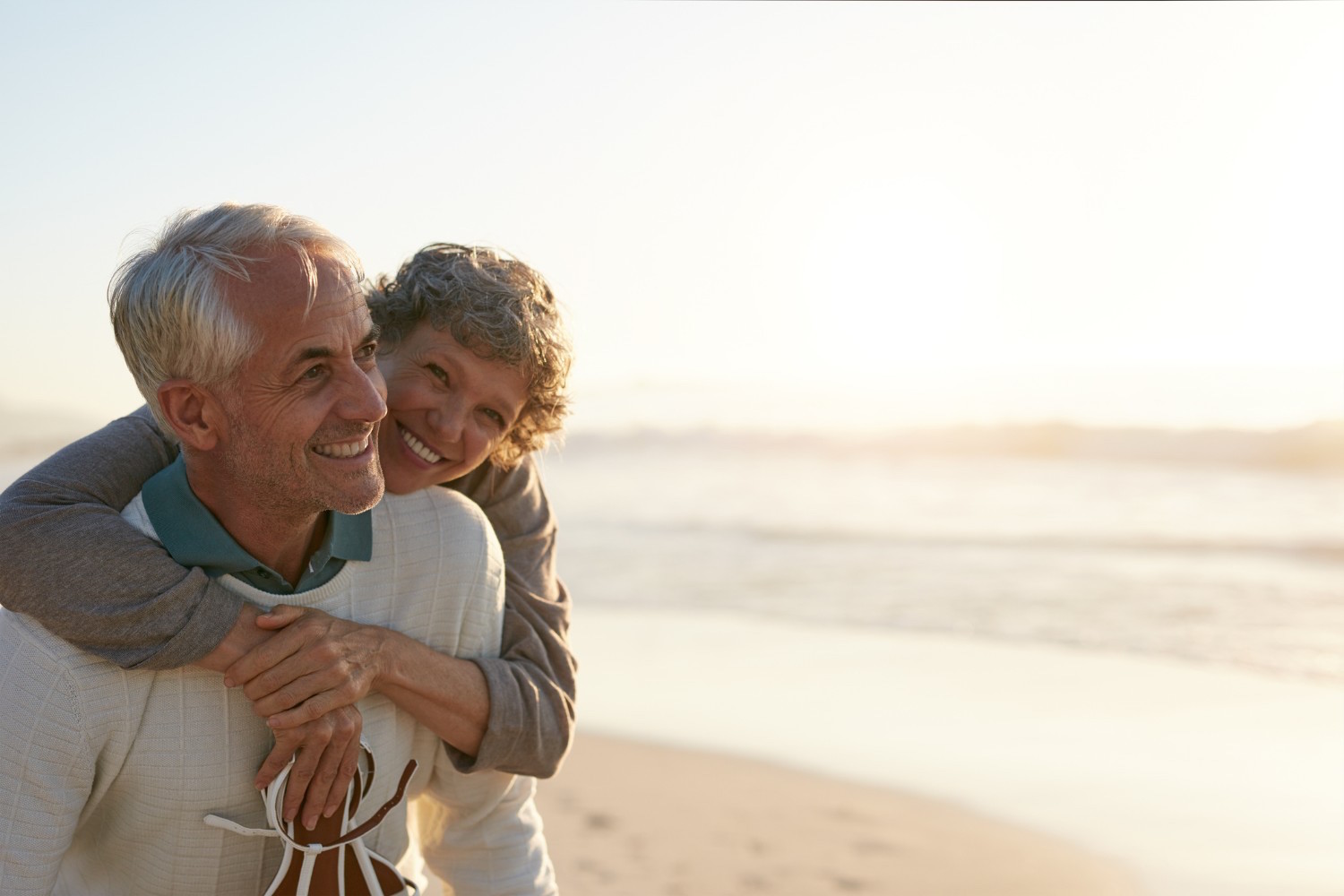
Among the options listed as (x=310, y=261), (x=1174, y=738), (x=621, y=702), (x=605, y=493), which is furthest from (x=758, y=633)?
(x=605, y=493)

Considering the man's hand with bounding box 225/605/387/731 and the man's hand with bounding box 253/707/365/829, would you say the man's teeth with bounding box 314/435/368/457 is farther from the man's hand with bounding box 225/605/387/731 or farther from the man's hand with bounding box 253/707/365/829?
the man's hand with bounding box 253/707/365/829

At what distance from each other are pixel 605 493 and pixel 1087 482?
6.75m

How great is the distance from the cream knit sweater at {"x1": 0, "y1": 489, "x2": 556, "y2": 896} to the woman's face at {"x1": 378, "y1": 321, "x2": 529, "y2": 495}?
0.16m

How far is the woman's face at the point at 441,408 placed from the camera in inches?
92.0

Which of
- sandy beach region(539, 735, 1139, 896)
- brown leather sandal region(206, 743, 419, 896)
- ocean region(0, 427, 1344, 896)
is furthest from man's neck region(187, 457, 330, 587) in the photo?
ocean region(0, 427, 1344, 896)

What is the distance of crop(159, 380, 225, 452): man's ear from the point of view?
1.80m

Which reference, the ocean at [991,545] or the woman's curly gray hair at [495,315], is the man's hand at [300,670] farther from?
the ocean at [991,545]

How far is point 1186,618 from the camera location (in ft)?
26.0

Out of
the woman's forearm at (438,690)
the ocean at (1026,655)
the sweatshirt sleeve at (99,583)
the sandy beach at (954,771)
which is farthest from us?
the ocean at (1026,655)

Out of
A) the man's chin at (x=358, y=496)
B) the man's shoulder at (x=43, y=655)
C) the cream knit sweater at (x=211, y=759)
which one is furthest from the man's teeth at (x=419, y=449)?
the man's shoulder at (x=43, y=655)

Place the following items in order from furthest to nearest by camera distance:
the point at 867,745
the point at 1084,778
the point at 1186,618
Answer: the point at 1186,618 → the point at 867,745 → the point at 1084,778

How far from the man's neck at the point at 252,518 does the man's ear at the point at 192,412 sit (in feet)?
0.19

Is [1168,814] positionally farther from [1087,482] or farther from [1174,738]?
[1087,482]

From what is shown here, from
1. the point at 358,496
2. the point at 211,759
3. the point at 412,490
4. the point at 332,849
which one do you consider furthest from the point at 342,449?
the point at 332,849
